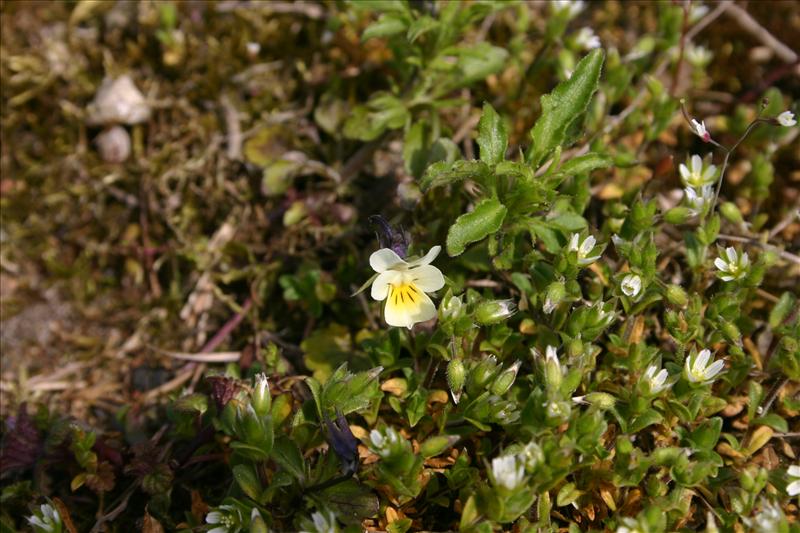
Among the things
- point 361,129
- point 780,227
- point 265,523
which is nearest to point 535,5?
point 361,129

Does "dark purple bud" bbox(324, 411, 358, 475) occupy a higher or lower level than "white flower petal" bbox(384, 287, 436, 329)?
lower

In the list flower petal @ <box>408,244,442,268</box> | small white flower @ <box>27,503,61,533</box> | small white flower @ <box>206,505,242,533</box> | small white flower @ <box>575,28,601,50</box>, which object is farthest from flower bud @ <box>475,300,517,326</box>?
small white flower @ <box>575,28,601,50</box>

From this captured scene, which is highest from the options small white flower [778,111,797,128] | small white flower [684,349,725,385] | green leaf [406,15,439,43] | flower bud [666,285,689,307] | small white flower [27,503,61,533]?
green leaf [406,15,439,43]

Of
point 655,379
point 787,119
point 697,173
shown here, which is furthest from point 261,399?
point 787,119

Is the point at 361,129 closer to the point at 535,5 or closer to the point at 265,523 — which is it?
the point at 535,5

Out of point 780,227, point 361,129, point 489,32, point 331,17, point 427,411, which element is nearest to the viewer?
point 427,411

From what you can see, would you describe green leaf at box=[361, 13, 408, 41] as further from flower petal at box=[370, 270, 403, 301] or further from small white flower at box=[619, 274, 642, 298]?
small white flower at box=[619, 274, 642, 298]
